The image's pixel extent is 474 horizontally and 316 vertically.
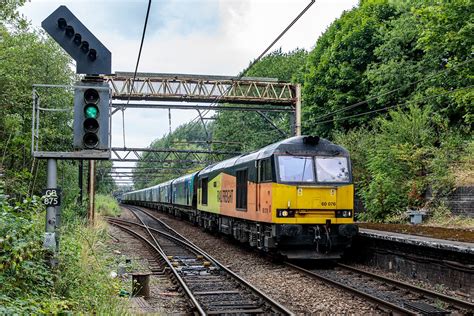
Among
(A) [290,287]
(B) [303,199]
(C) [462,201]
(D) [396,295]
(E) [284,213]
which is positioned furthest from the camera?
(C) [462,201]

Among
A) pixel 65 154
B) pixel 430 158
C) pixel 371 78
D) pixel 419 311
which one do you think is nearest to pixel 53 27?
pixel 65 154

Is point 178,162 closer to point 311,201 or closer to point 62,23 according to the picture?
point 311,201

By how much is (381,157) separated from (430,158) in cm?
209

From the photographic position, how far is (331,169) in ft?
45.5

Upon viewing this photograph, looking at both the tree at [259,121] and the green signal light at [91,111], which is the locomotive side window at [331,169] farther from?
the tree at [259,121]

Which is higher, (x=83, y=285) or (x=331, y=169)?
(x=331, y=169)

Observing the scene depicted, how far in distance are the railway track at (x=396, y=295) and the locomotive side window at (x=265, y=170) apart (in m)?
2.41

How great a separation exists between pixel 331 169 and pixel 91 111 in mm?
7574

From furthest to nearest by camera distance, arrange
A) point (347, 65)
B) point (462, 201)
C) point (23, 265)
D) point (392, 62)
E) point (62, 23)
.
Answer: point (347, 65)
point (392, 62)
point (462, 201)
point (62, 23)
point (23, 265)

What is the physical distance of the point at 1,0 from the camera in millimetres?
15734

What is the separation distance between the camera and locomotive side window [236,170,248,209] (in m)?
16.1

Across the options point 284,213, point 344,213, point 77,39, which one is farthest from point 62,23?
point 344,213

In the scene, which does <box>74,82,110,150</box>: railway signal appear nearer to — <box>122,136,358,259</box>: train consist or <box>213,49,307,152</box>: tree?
<box>122,136,358,259</box>: train consist

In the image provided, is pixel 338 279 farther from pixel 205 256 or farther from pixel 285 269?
pixel 205 256
